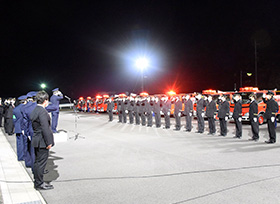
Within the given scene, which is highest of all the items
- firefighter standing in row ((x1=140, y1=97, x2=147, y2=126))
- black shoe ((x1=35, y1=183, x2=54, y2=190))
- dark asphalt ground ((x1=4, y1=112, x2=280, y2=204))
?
firefighter standing in row ((x1=140, y1=97, x2=147, y2=126))

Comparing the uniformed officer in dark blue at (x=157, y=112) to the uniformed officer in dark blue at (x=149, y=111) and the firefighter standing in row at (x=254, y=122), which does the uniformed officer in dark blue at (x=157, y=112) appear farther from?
the firefighter standing in row at (x=254, y=122)

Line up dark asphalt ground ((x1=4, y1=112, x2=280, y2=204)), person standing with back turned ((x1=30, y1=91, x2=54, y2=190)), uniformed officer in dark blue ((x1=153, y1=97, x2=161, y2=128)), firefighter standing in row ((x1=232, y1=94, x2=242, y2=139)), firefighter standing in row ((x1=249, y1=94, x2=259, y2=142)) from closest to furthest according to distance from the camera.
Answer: dark asphalt ground ((x1=4, y1=112, x2=280, y2=204)) → person standing with back turned ((x1=30, y1=91, x2=54, y2=190)) → firefighter standing in row ((x1=249, y1=94, x2=259, y2=142)) → firefighter standing in row ((x1=232, y1=94, x2=242, y2=139)) → uniformed officer in dark blue ((x1=153, y1=97, x2=161, y2=128))

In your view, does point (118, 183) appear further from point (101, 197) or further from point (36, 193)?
point (36, 193)

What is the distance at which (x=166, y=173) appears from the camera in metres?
6.03

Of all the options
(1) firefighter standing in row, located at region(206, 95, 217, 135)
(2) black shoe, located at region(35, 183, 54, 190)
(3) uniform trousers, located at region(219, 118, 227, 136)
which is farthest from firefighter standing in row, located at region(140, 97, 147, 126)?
(2) black shoe, located at region(35, 183, 54, 190)

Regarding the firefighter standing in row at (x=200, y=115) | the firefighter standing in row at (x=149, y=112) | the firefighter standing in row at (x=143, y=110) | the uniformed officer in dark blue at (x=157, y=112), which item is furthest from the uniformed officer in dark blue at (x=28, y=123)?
the firefighter standing in row at (x=143, y=110)

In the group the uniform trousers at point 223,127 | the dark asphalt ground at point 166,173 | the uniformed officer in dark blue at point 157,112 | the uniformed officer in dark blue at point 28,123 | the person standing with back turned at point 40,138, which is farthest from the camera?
the uniformed officer in dark blue at point 157,112

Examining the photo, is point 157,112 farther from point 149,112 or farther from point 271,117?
point 271,117

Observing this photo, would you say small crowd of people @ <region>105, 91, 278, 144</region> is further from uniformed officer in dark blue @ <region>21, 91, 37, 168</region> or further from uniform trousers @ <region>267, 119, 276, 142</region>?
uniformed officer in dark blue @ <region>21, 91, 37, 168</region>

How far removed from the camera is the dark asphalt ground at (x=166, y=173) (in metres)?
4.62

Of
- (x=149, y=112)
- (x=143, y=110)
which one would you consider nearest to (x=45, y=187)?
(x=149, y=112)

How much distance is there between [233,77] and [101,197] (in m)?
41.1

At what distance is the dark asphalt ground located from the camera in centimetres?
462

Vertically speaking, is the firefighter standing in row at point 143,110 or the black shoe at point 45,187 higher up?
the firefighter standing in row at point 143,110
